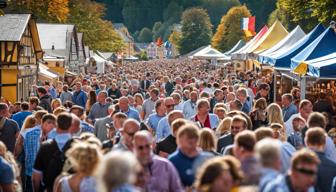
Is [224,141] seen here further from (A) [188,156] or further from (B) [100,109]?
(B) [100,109]

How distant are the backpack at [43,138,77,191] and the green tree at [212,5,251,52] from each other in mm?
99295

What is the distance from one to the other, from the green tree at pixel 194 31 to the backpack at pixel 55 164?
471 feet

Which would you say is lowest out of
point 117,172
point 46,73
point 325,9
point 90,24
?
point 46,73

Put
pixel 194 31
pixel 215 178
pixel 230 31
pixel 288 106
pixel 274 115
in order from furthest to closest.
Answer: pixel 194 31, pixel 230 31, pixel 288 106, pixel 274 115, pixel 215 178

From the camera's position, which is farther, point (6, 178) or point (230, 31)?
point (230, 31)

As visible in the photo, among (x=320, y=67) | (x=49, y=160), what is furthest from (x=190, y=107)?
(x=49, y=160)

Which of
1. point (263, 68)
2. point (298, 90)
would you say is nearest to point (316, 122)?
point (298, 90)

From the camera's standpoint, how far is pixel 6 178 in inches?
343

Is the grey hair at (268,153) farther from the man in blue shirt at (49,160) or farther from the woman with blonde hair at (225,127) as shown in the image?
the woman with blonde hair at (225,127)

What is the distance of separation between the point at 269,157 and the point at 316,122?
439 cm

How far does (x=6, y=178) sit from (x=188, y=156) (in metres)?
1.67

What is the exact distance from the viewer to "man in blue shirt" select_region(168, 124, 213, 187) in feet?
27.9

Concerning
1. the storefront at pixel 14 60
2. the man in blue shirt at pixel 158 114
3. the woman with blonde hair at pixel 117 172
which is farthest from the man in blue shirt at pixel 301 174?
the storefront at pixel 14 60

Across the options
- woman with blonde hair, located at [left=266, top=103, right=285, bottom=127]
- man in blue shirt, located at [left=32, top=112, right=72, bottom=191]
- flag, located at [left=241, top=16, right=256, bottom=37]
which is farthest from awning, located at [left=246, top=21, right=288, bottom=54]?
man in blue shirt, located at [left=32, top=112, right=72, bottom=191]
